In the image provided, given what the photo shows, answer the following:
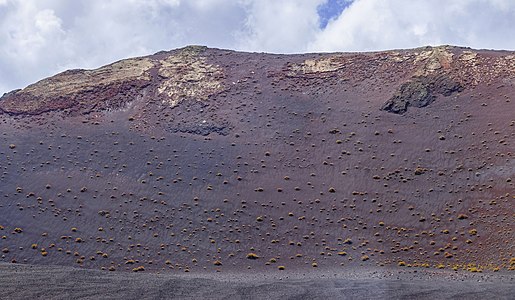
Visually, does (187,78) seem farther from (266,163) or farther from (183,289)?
(183,289)

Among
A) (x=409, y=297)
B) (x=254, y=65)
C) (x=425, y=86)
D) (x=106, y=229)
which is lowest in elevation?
(x=409, y=297)

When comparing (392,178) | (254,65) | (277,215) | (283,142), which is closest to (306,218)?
(277,215)

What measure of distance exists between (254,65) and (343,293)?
124ft

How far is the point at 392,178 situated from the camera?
36125 mm

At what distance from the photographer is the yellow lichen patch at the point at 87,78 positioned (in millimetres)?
49438

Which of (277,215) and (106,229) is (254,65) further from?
(106,229)

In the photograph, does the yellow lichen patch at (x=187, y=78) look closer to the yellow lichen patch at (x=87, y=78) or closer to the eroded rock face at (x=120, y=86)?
the eroded rock face at (x=120, y=86)

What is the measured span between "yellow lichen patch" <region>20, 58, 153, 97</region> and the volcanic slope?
194 mm

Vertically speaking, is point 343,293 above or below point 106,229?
below

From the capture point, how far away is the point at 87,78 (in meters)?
51.4

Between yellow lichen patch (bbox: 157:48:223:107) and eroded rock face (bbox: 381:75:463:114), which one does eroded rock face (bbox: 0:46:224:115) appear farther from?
eroded rock face (bbox: 381:75:463:114)

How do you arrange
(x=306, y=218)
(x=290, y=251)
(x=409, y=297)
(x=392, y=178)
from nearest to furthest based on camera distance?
(x=409, y=297) → (x=290, y=251) → (x=306, y=218) → (x=392, y=178)

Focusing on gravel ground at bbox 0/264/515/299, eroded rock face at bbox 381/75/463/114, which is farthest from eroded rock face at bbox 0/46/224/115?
gravel ground at bbox 0/264/515/299

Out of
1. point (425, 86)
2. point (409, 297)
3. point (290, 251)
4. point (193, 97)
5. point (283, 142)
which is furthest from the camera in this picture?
point (193, 97)
